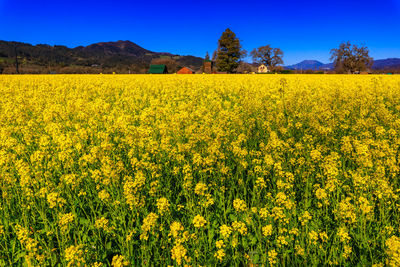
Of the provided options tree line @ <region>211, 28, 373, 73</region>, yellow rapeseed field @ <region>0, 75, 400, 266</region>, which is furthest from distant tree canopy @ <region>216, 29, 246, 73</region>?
yellow rapeseed field @ <region>0, 75, 400, 266</region>

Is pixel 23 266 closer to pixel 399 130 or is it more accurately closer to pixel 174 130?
pixel 174 130

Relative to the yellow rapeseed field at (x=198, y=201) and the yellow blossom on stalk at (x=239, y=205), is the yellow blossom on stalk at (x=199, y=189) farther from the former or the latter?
the yellow blossom on stalk at (x=239, y=205)

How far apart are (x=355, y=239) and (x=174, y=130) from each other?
3.69m

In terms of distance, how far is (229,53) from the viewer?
236 ft

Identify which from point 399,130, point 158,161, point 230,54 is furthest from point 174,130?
point 230,54

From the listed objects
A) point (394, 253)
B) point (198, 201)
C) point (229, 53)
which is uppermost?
point (229, 53)

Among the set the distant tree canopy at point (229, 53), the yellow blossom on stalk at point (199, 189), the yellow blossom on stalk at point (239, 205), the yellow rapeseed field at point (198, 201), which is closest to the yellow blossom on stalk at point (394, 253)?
the yellow rapeseed field at point (198, 201)

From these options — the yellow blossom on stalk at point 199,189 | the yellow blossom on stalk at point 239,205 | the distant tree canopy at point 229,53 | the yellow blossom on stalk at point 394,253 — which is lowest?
the yellow blossom on stalk at point 394,253

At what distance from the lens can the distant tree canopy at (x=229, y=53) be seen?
7138 centimetres

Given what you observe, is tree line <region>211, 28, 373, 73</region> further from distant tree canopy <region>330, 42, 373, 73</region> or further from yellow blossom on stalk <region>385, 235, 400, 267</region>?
yellow blossom on stalk <region>385, 235, 400, 267</region>

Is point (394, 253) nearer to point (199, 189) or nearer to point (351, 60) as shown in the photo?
point (199, 189)

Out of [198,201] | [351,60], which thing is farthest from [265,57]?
[198,201]

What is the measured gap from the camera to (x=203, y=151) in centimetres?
420

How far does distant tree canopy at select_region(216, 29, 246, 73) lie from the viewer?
71.4 meters
